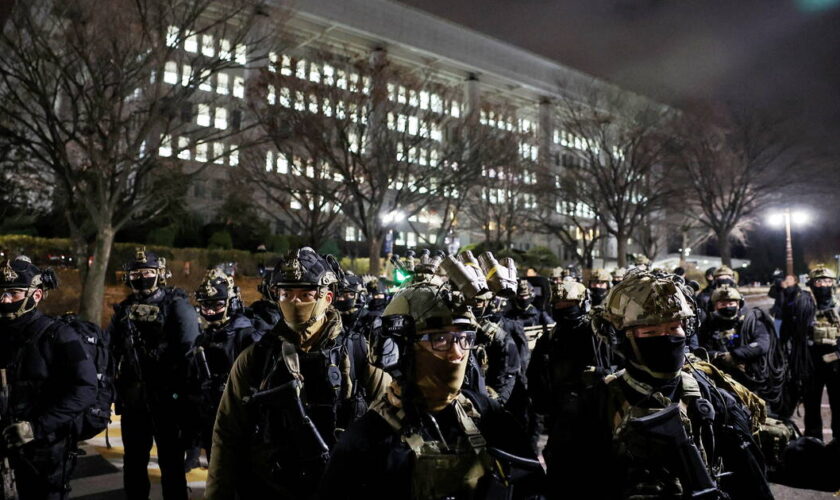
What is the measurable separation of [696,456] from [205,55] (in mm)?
13701

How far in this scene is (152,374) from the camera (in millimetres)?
5211

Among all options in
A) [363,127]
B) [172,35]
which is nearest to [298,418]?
[172,35]

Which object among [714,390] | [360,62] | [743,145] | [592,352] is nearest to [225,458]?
[714,390]

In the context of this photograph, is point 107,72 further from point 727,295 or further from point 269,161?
point 727,295

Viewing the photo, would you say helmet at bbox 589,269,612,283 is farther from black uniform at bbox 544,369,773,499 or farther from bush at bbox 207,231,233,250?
bush at bbox 207,231,233,250

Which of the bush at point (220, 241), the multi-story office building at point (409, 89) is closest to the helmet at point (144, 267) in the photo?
the multi-story office building at point (409, 89)

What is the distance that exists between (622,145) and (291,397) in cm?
2475

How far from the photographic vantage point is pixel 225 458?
2912mm

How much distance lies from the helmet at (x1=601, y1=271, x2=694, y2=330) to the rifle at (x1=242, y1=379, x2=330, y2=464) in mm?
1553

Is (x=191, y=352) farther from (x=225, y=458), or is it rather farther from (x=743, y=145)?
(x=743, y=145)

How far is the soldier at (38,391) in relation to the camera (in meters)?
3.79

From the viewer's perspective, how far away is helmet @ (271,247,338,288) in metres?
3.26

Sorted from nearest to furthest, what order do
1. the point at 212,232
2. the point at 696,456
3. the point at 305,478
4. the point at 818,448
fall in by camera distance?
the point at 696,456, the point at 818,448, the point at 305,478, the point at 212,232

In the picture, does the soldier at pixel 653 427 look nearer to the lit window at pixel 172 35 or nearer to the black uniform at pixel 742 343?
the black uniform at pixel 742 343
